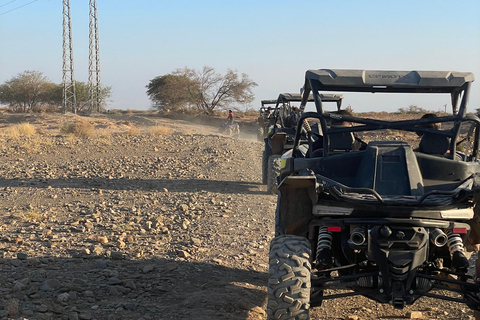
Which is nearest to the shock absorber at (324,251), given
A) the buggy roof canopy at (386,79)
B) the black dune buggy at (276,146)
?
the buggy roof canopy at (386,79)

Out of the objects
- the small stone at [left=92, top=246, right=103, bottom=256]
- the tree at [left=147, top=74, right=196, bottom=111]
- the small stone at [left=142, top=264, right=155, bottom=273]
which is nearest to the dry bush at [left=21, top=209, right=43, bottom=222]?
the small stone at [left=92, top=246, right=103, bottom=256]

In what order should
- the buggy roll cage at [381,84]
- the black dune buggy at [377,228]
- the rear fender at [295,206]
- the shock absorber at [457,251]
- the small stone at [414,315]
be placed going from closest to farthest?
the black dune buggy at [377,228] → the shock absorber at [457,251] → the rear fender at [295,206] → the small stone at [414,315] → the buggy roll cage at [381,84]

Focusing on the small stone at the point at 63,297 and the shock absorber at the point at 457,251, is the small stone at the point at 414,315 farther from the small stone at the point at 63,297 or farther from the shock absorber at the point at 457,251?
the small stone at the point at 63,297

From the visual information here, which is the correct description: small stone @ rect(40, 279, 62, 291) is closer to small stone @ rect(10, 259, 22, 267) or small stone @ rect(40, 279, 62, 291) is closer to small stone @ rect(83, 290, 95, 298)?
small stone @ rect(83, 290, 95, 298)

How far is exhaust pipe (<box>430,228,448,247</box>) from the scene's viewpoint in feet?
11.3

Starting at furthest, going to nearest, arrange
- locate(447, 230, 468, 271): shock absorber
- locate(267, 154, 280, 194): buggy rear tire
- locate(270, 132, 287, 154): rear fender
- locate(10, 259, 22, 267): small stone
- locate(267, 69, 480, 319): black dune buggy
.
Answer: locate(270, 132, 287, 154): rear fender, locate(267, 154, 280, 194): buggy rear tire, locate(10, 259, 22, 267): small stone, locate(447, 230, 468, 271): shock absorber, locate(267, 69, 480, 319): black dune buggy

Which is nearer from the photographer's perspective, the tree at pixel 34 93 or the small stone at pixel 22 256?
the small stone at pixel 22 256

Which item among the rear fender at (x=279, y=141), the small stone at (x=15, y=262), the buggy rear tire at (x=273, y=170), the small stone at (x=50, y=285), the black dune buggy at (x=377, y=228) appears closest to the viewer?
the black dune buggy at (x=377, y=228)

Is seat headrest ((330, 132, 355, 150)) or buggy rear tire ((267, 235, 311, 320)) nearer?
buggy rear tire ((267, 235, 311, 320))

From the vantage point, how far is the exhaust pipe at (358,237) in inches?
135

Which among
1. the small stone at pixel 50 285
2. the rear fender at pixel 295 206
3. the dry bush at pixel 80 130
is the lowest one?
the small stone at pixel 50 285

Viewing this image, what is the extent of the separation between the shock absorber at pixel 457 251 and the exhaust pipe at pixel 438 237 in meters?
0.12

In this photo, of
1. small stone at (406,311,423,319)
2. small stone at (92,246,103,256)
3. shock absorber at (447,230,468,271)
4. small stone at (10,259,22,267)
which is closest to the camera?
shock absorber at (447,230,468,271)

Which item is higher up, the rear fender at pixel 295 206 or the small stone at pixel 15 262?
the rear fender at pixel 295 206
